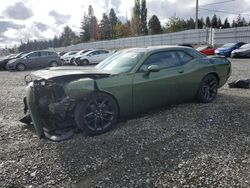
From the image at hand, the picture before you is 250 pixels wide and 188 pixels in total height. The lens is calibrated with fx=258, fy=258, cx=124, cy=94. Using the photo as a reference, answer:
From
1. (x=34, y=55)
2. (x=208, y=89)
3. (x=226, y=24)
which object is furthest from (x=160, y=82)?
(x=226, y=24)

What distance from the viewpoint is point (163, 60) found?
5.33 m

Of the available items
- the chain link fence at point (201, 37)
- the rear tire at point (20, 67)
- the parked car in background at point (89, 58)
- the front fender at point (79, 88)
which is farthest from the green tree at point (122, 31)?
the front fender at point (79, 88)

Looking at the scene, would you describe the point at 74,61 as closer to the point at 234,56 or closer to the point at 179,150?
the point at 234,56

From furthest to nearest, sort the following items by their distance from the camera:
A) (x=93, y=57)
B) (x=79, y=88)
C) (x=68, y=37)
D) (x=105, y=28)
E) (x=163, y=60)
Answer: (x=68, y=37)
(x=105, y=28)
(x=93, y=57)
(x=163, y=60)
(x=79, y=88)

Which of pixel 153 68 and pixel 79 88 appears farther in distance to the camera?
pixel 153 68

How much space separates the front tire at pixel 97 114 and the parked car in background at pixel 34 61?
55.0ft

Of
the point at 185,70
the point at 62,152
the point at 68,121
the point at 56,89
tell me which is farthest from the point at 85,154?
the point at 185,70

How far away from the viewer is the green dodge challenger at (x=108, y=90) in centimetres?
421

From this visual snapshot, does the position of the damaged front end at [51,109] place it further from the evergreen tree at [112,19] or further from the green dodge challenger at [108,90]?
the evergreen tree at [112,19]

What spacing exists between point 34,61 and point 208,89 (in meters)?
16.5

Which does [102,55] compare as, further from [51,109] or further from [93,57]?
[51,109]

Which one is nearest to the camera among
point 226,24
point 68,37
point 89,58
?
point 89,58

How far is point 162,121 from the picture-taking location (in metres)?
4.86

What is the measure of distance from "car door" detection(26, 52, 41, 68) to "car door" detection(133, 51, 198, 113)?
16.3m
